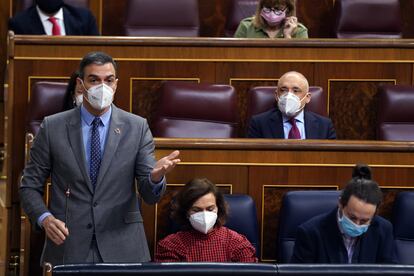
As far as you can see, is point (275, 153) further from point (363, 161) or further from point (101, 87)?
point (101, 87)

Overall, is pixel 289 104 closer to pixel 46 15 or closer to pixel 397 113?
pixel 397 113

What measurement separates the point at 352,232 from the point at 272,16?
0.96 metres

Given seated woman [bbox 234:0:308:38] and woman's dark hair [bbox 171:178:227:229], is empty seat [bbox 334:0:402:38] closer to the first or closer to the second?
seated woman [bbox 234:0:308:38]

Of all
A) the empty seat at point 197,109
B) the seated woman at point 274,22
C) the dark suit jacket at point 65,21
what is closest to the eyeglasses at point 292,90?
the empty seat at point 197,109

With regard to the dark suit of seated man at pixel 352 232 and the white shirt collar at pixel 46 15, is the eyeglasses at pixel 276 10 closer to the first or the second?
the white shirt collar at pixel 46 15

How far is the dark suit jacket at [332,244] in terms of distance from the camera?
1655 mm

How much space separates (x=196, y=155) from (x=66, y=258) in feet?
1.27

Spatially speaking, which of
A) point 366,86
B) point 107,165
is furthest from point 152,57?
point 107,165

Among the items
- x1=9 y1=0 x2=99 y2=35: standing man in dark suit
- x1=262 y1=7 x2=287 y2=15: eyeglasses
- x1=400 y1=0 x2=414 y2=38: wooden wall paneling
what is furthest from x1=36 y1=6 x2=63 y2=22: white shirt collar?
x1=400 y1=0 x2=414 y2=38: wooden wall paneling

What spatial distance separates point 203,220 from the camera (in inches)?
67.7

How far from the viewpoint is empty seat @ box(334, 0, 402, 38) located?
282 centimetres

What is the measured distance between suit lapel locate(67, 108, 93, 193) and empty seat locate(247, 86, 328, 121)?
28.2 inches

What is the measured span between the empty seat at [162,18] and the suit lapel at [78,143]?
1207mm

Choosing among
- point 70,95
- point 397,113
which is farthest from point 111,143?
point 397,113
